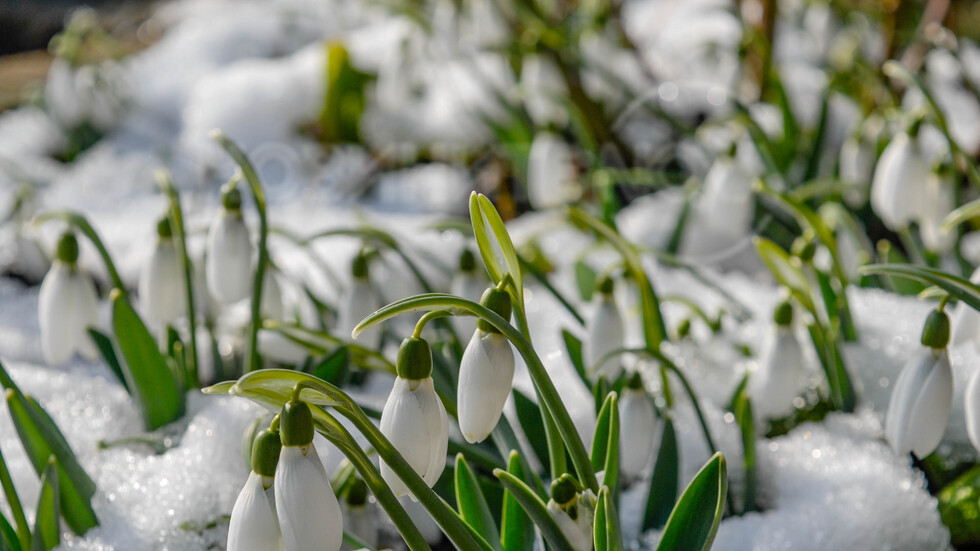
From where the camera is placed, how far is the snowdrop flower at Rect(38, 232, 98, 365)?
0.98m

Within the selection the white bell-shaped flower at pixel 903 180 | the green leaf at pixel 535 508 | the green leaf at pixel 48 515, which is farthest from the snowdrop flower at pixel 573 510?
the white bell-shaped flower at pixel 903 180

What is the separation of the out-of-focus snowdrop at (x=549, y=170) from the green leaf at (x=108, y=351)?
776mm

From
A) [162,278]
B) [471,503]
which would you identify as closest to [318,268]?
[162,278]

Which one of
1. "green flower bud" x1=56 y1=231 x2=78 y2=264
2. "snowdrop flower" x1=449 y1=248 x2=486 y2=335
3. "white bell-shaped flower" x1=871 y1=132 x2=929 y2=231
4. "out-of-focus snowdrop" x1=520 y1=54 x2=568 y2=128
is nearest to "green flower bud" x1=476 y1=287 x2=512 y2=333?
"snowdrop flower" x1=449 y1=248 x2=486 y2=335

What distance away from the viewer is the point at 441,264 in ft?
4.12

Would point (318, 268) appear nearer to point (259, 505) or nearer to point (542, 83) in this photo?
point (542, 83)

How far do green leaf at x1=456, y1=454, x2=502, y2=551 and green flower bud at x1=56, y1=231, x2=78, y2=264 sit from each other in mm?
516

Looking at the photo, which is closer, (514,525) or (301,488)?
(301,488)

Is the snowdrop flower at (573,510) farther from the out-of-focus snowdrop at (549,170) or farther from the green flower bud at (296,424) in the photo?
A: the out-of-focus snowdrop at (549,170)

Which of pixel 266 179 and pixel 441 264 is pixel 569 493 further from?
pixel 266 179

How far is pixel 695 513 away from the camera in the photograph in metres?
0.73

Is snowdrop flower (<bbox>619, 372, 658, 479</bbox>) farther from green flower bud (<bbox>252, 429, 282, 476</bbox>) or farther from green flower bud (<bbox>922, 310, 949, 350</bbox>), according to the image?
green flower bud (<bbox>252, 429, 282, 476</bbox>)

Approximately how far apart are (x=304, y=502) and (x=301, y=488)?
10 millimetres

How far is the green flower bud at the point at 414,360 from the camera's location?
586 mm
